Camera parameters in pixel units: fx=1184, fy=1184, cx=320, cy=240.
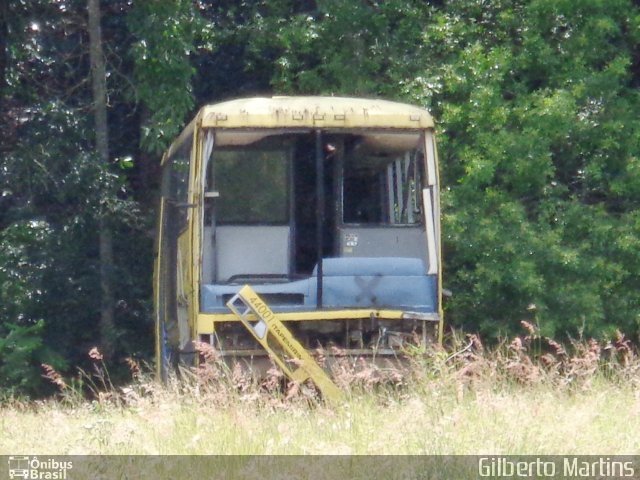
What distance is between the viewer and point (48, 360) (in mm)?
14766

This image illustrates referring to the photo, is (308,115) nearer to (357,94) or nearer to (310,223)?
(310,223)

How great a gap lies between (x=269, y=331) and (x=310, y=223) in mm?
2357

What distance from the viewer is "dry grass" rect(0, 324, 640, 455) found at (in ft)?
22.6

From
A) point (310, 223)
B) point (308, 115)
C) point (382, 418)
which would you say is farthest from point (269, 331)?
point (310, 223)

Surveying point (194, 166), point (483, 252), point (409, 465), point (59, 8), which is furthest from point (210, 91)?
point (409, 465)

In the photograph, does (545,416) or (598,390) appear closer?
(545,416)

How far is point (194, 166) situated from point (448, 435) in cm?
399

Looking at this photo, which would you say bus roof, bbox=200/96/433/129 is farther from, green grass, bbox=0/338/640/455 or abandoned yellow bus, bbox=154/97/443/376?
green grass, bbox=0/338/640/455

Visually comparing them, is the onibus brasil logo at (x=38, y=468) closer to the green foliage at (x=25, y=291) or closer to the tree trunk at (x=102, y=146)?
the green foliage at (x=25, y=291)

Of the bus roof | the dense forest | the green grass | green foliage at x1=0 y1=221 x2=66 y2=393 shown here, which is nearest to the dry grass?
the green grass

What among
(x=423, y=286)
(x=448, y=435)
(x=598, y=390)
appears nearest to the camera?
(x=448, y=435)

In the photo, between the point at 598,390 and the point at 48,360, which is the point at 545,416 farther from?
the point at 48,360

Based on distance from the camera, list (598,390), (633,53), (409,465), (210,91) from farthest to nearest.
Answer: (210,91)
(633,53)
(598,390)
(409,465)

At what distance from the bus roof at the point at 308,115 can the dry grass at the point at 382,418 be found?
2.18m
